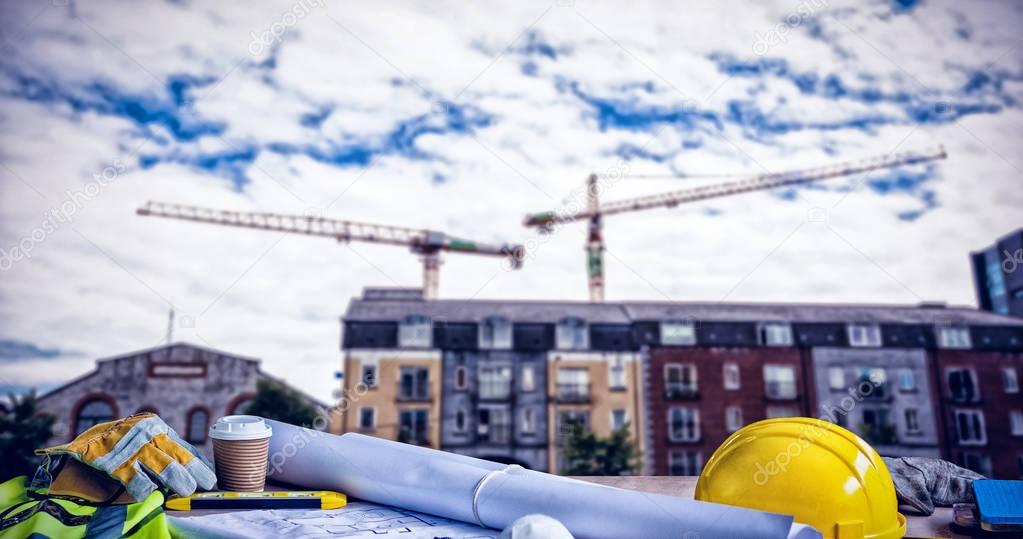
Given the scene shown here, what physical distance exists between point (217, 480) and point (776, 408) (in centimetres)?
2490

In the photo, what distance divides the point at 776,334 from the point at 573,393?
7975 millimetres

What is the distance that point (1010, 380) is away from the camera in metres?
26.4

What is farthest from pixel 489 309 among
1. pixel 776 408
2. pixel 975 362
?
pixel 975 362

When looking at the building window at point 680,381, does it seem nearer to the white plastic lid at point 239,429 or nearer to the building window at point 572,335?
the building window at point 572,335

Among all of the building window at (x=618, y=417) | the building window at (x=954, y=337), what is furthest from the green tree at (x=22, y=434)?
the building window at (x=954, y=337)

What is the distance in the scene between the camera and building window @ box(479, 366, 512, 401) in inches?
995

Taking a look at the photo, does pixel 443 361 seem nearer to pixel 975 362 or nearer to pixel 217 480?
pixel 975 362

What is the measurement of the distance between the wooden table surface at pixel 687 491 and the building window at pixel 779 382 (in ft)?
74.0

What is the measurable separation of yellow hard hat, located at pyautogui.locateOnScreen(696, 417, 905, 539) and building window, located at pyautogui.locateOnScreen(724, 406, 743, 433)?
23.1 m

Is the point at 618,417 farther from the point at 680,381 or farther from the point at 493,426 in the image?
the point at 493,426

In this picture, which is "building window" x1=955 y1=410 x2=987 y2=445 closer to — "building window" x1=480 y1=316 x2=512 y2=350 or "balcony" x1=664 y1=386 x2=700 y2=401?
"balcony" x1=664 y1=386 x2=700 y2=401

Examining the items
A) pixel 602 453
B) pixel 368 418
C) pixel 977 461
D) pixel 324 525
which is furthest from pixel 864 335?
pixel 324 525

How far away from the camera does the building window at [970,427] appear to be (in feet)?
84.1

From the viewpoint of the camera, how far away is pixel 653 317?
26.6 metres
